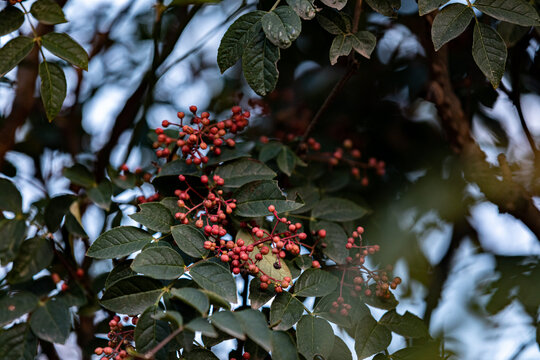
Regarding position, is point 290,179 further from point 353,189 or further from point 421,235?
point 421,235

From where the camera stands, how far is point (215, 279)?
727 mm

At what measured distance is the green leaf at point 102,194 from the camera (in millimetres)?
1077

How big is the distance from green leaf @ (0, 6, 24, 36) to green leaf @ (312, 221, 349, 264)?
2.15 feet

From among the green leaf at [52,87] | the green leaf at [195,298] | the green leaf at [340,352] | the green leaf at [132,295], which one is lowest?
the green leaf at [340,352]

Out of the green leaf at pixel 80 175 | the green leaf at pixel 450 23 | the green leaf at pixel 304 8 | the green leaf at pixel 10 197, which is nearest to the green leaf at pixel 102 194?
the green leaf at pixel 80 175

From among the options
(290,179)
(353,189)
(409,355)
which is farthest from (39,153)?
(409,355)

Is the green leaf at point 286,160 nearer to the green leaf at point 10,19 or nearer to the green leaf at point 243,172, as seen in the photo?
the green leaf at point 243,172

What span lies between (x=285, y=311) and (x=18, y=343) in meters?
0.50

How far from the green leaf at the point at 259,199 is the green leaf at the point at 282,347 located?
0.19 m

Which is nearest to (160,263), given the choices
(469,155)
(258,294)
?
(258,294)

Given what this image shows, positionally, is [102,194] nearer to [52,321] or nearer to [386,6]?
[52,321]

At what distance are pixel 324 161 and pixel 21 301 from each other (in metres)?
0.71

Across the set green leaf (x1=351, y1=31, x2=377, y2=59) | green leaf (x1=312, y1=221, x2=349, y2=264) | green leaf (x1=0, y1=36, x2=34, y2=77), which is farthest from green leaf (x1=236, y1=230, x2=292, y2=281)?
green leaf (x1=0, y1=36, x2=34, y2=77)

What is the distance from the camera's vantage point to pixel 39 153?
1.53 metres
